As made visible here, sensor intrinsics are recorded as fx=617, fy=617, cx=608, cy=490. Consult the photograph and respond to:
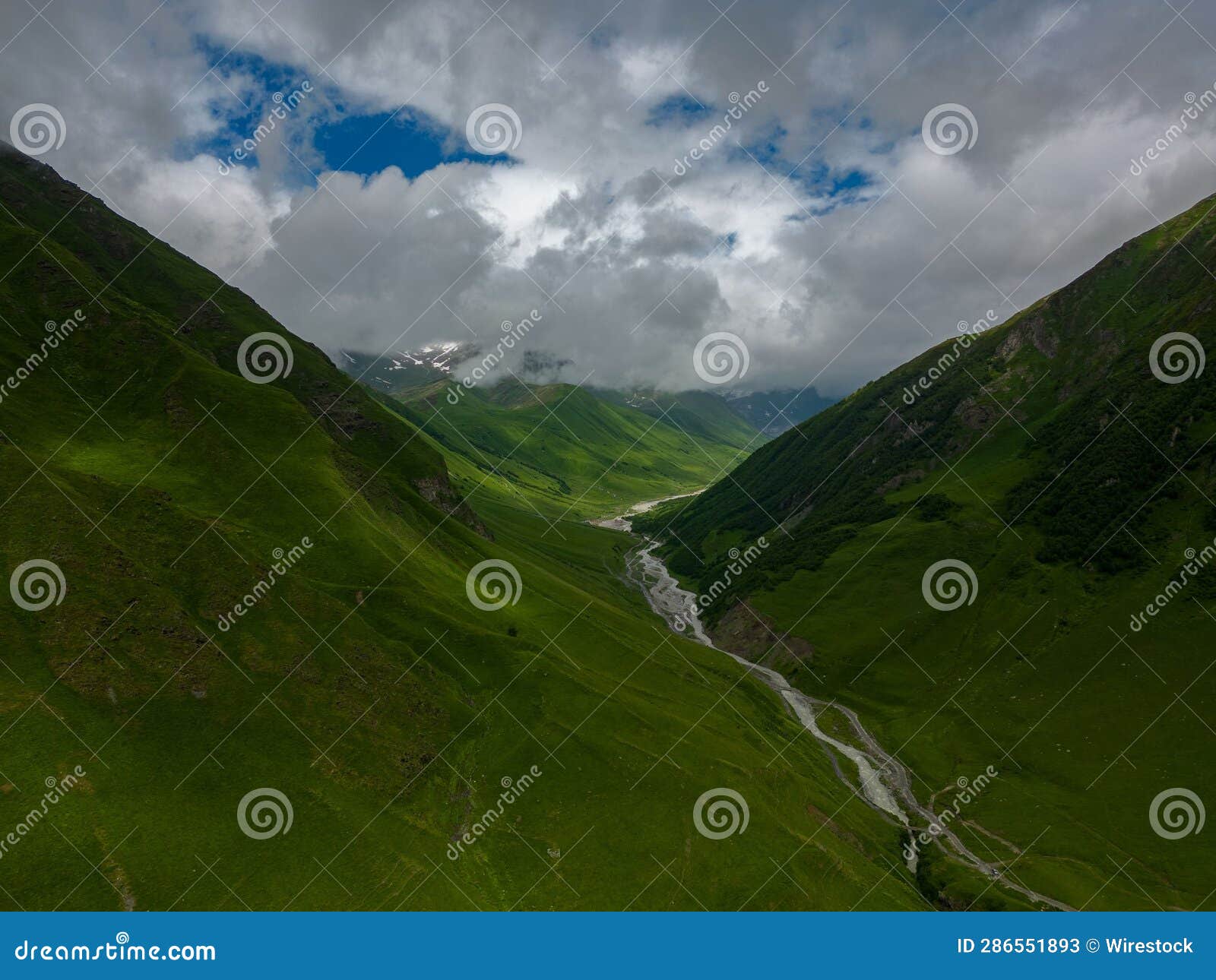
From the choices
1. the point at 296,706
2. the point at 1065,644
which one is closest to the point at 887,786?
the point at 1065,644

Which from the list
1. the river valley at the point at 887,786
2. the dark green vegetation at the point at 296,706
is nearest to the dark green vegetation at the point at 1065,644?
the river valley at the point at 887,786

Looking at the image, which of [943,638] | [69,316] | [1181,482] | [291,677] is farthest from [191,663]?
[1181,482]

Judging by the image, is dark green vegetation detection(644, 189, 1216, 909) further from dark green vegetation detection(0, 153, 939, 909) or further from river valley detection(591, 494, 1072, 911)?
dark green vegetation detection(0, 153, 939, 909)

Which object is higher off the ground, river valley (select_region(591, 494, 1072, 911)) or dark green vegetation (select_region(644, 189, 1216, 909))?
dark green vegetation (select_region(644, 189, 1216, 909))

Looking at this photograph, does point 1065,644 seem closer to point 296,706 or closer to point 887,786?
point 887,786

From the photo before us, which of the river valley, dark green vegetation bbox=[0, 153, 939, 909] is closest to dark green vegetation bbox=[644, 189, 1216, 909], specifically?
the river valley

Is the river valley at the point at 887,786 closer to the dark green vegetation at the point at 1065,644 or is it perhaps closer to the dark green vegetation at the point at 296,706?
the dark green vegetation at the point at 1065,644

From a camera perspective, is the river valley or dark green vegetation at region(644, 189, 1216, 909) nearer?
the river valley

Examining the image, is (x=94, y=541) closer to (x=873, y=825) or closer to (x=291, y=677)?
(x=291, y=677)
